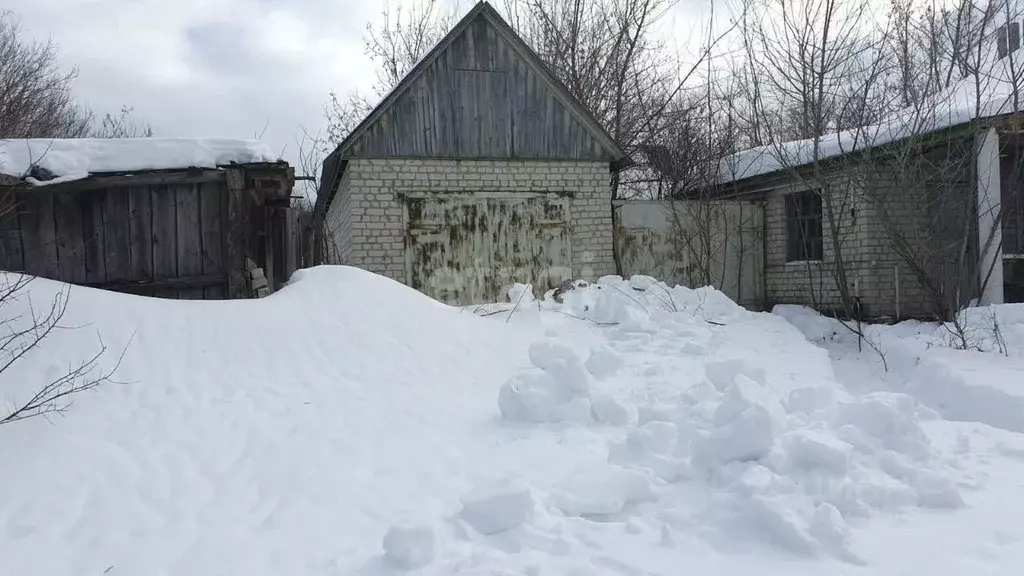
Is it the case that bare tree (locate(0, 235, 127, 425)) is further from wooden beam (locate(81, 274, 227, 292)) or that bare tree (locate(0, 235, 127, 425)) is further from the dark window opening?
the dark window opening

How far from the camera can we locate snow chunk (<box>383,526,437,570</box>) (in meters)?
2.33

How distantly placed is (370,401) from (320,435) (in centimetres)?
64

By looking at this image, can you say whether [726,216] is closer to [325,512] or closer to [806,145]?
[806,145]

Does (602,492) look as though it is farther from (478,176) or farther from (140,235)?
(478,176)

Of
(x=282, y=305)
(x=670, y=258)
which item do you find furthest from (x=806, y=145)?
(x=282, y=305)

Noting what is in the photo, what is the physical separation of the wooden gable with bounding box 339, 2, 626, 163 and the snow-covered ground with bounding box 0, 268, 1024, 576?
454cm

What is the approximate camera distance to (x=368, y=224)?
910 centimetres

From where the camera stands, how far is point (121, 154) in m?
6.09

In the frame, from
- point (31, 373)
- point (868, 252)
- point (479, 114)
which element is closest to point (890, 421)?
point (31, 373)

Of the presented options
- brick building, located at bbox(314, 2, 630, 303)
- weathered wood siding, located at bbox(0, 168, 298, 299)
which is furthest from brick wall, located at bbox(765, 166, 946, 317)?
weathered wood siding, located at bbox(0, 168, 298, 299)

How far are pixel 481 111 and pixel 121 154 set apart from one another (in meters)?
5.10

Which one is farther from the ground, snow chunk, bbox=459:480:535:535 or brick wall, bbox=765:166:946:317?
brick wall, bbox=765:166:946:317

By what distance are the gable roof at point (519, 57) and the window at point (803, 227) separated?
3298mm

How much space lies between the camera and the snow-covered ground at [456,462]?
96.7 inches
